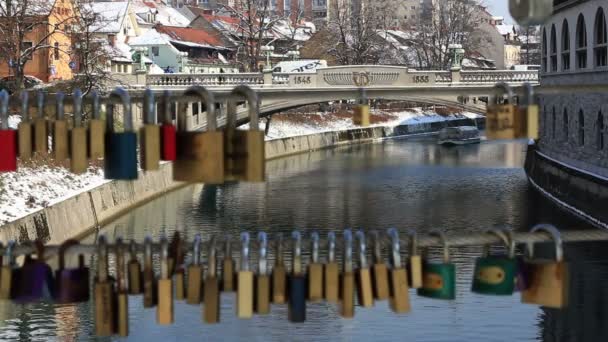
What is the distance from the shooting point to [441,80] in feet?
156

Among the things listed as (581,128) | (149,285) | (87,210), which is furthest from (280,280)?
(581,128)

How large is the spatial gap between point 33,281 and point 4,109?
1.07 m

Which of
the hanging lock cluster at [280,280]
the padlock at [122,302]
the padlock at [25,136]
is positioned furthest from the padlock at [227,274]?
the padlock at [25,136]

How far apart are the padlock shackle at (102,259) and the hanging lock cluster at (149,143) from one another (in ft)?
1.54

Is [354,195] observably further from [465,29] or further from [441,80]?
[465,29]

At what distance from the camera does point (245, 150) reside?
23.1ft

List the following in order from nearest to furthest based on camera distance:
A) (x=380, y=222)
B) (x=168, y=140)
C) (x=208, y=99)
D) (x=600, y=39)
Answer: (x=208, y=99), (x=168, y=140), (x=380, y=222), (x=600, y=39)

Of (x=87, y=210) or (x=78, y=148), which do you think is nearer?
(x=78, y=148)

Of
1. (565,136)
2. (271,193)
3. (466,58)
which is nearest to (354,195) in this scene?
(271,193)

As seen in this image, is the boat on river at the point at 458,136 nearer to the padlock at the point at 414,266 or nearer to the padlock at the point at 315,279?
the padlock at the point at 414,266

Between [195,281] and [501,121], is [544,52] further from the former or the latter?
[195,281]

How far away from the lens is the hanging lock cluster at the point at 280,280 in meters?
6.84

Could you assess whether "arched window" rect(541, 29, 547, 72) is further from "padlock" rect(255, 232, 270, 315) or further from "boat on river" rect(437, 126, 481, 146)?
"padlock" rect(255, 232, 270, 315)

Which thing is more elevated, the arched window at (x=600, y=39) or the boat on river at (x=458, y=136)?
the arched window at (x=600, y=39)
